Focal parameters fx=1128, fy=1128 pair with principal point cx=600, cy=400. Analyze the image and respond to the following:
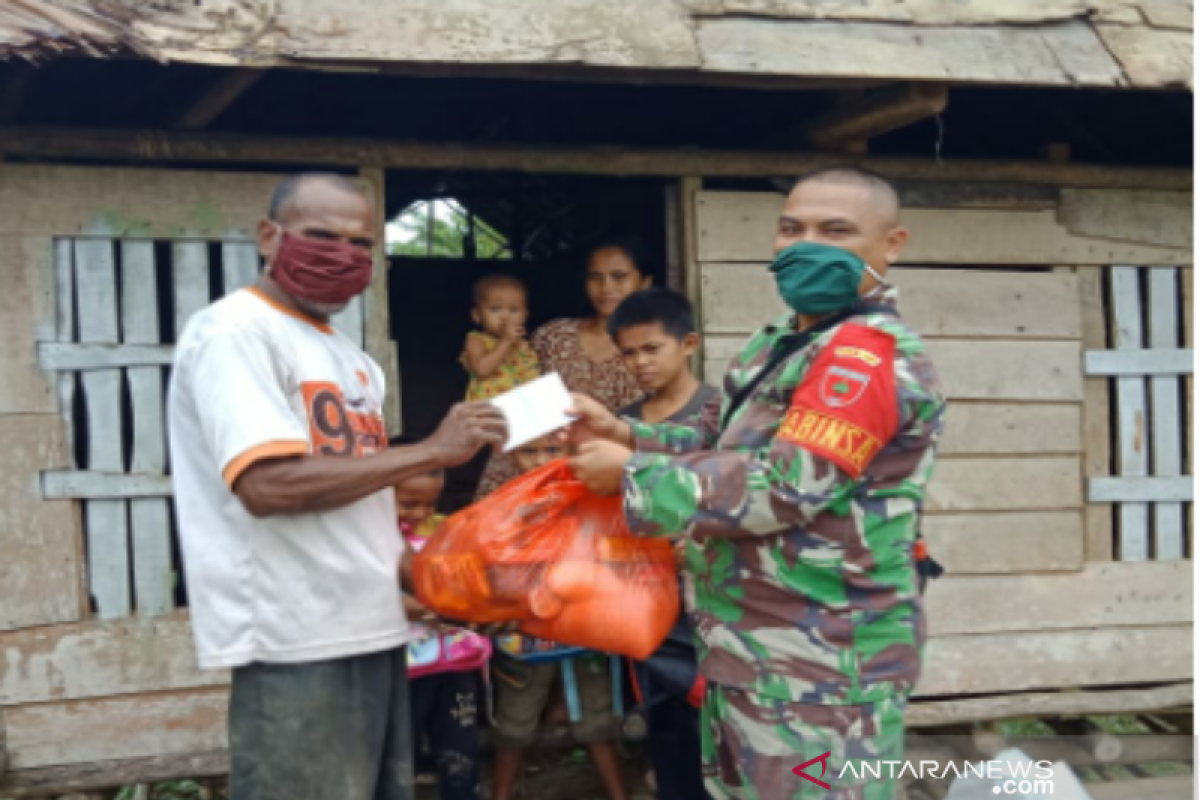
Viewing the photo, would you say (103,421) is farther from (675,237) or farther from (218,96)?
(675,237)

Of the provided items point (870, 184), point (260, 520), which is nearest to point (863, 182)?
point (870, 184)

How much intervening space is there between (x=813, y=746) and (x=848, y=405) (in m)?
0.75

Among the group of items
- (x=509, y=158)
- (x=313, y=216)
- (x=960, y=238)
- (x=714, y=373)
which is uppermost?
(x=509, y=158)

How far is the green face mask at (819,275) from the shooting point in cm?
243

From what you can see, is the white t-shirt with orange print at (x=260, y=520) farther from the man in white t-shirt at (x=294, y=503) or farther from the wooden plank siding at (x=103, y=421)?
the wooden plank siding at (x=103, y=421)

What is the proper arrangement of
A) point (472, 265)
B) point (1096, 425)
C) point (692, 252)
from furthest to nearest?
point (472, 265), point (1096, 425), point (692, 252)

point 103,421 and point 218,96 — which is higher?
point 218,96

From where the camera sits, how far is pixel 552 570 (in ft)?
8.51

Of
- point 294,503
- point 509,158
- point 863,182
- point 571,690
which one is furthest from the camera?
point 509,158

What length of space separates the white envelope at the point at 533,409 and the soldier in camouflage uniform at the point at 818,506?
0.10 meters

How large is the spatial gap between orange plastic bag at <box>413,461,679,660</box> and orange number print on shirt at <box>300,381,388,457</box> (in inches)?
12.7

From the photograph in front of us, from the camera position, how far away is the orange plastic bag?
8.50 feet

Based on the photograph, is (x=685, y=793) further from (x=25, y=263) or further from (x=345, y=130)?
(x=345, y=130)

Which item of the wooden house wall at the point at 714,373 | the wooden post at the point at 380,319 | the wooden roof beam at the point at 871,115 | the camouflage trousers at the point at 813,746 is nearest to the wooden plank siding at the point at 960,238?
the wooden house wall at the point at 714,373
